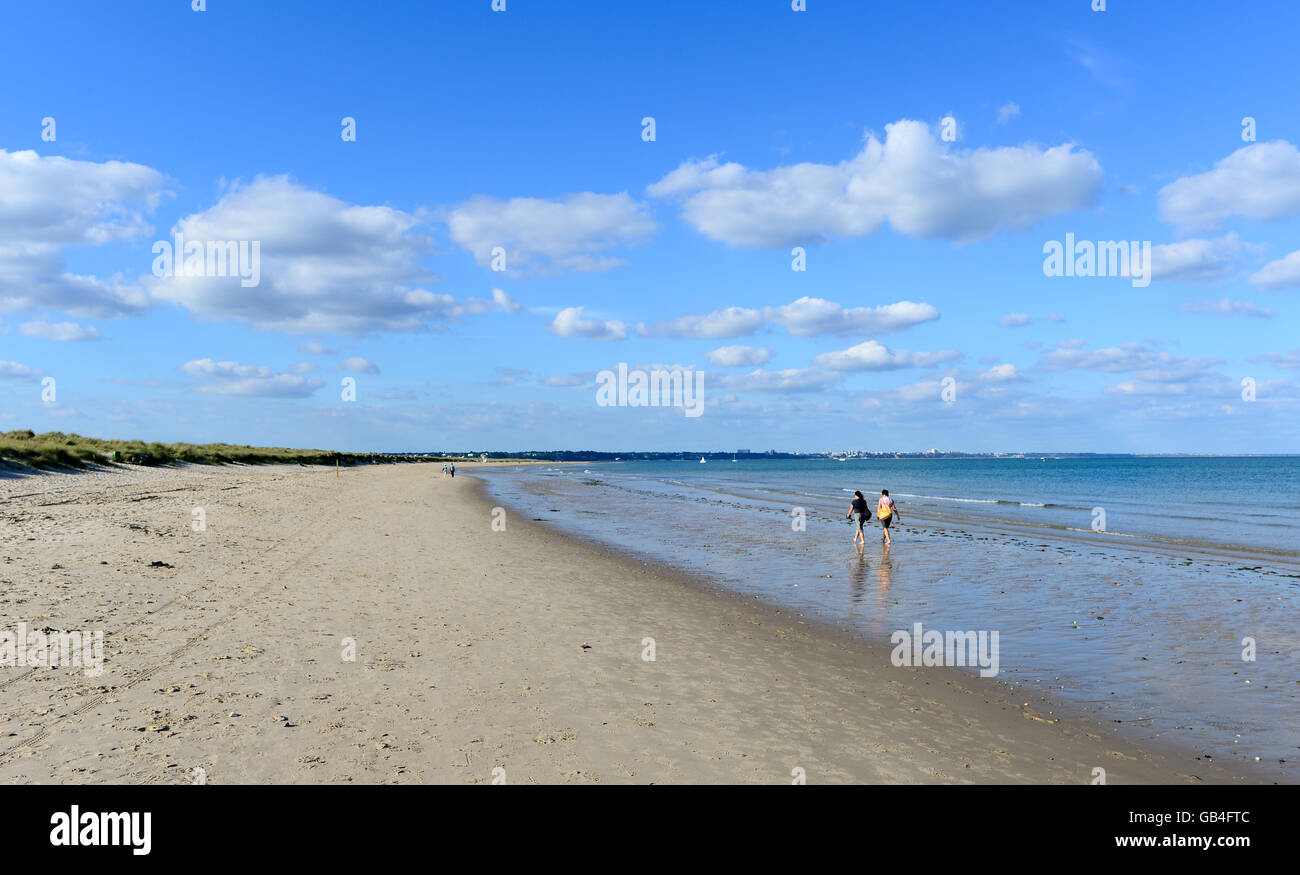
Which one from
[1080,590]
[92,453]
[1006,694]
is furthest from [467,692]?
[92,453]

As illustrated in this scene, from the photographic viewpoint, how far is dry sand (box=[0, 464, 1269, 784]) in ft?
22.1

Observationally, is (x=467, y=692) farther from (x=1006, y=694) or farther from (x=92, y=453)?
(x=92, y=453)

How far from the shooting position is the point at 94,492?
33.8 meters

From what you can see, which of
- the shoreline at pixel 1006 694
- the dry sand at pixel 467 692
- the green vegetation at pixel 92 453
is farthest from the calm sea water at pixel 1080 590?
the green vegetation at pixel 92 453

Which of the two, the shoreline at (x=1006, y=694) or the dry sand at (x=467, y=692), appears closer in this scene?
the dry sand at (x=467, y=692)

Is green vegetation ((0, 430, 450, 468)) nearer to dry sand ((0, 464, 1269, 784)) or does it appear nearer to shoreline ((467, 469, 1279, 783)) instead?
dry sand ((0, 464, 1269, 784))

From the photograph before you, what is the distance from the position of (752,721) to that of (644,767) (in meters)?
2.01

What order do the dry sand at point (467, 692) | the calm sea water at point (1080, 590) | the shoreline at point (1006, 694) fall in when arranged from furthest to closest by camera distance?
the calm sea water at point (1080, 590)
the shoreline at point (1006, 694)
the dry sand at point (467, 692)

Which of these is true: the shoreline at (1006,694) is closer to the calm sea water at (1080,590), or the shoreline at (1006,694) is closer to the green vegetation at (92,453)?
the calm sea water at (1080,590)

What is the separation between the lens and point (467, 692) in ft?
29.0

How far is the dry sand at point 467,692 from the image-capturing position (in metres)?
6.74
